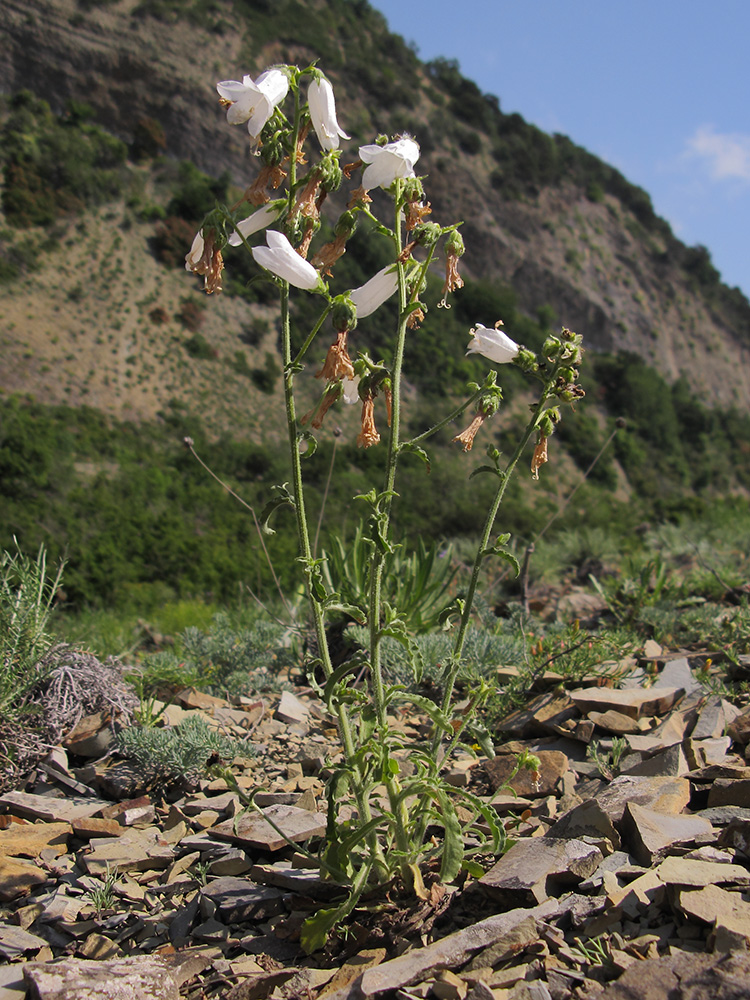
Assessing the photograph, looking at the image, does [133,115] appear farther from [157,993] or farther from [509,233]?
[157,993]

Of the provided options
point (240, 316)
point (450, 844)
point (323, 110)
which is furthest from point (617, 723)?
point (240, 316)

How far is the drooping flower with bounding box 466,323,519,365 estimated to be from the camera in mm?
1948

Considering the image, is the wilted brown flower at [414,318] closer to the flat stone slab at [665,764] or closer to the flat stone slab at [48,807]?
the flat stone slab at [665,764]

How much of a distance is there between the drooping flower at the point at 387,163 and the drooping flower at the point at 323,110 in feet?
0.30

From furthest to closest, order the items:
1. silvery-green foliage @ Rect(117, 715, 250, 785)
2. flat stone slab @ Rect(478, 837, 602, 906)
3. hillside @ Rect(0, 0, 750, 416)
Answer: hillside @ Rect(0, 0, 750, 416) < silvery-green foliage @ Rect(117, 715, 250, 785) < flat stone slab @ Rect(478, 837, 602, 906)

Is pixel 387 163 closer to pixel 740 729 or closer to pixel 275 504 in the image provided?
pixel 275 504

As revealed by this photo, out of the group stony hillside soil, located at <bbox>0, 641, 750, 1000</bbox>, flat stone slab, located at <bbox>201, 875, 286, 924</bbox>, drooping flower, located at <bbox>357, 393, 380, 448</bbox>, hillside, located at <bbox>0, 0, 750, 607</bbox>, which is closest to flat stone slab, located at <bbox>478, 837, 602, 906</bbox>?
stony hillside soil, located at <bbox>0, 641, 750, 1000</bbox>

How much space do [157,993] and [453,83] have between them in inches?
2893

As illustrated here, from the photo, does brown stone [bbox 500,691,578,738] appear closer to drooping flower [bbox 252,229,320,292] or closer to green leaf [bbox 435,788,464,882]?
green leaf [bbox 435,788,464,882]

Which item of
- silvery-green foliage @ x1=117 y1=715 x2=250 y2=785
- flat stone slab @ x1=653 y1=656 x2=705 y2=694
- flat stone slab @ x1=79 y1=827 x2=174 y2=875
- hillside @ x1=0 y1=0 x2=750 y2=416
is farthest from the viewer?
hillside @ x1=0 y1=0 x2=750 y2=416

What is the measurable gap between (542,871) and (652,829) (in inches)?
14.7

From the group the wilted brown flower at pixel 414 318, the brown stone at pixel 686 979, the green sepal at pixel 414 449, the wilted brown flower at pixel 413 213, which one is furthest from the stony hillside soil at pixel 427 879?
the wilted brown flower at pixel 413 213

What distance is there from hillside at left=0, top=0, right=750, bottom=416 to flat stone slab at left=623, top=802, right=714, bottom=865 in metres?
30.3

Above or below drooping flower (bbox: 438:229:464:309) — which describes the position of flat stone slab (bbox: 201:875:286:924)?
below
